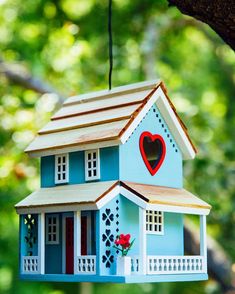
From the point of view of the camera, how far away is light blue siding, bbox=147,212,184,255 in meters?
4.10

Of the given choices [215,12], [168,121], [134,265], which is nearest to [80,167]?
[168,121]

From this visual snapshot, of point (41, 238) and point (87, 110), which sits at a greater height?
point (87, 110)

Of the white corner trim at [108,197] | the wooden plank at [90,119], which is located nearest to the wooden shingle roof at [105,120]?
the wooden plank at [90,119]

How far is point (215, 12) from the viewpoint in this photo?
3.45 meters

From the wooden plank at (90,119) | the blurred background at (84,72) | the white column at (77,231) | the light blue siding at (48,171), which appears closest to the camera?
the white column at (77,231)

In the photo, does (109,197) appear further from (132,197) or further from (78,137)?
(78,137)

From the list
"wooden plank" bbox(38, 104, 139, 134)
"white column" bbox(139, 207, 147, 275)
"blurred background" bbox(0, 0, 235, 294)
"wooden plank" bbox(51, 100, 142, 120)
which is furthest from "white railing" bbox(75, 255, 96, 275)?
"blurred background" bbox(0, 0, 235, 294)

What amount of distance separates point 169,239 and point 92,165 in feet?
1.93

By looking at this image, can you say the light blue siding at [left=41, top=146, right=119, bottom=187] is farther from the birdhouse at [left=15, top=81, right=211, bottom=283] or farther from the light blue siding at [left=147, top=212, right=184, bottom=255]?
the light blue siding at [left=147, top=212, right=184, bottom=255]

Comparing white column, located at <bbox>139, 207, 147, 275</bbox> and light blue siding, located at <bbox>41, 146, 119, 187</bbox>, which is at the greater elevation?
light blue siding, located at <bbox>41, 146, 119, 187</bbox>

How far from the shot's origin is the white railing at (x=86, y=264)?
12.3ft

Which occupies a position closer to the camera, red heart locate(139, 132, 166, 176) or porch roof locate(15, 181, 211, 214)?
porch roof locate(15, 181, 211, 214)

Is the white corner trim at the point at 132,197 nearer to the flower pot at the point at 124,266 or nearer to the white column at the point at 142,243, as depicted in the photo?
the white column at the point at 142,243

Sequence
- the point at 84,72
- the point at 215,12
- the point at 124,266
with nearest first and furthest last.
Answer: the point at 215,12 < the point at 124,266 < the point at 84,72
